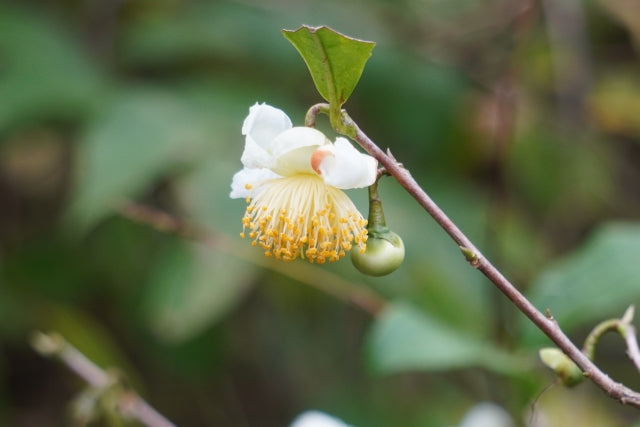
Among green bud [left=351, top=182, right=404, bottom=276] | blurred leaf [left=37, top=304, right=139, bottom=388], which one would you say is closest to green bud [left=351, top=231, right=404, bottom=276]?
green bud [left=351, top=182, right=404, bottom=276]

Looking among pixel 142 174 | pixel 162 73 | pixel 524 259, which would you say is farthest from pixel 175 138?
pixel 524 259

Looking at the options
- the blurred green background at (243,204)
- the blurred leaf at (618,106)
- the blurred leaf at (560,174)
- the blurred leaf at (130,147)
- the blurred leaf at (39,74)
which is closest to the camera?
the blurred leaf at (130,147)

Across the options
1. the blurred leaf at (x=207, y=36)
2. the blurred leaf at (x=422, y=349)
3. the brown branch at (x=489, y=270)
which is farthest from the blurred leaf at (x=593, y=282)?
the blurred leaf at (x=207, y=36)

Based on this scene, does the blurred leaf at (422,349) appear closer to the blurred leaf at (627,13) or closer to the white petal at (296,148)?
the white petal at (296,148)

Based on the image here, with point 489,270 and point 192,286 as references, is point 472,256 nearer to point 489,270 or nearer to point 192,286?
point 489,270

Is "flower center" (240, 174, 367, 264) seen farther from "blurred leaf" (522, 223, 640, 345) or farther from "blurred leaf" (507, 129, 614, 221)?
"blurred leaf" (507, 129, 614, 221)

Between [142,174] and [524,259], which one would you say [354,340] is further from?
[142,174]

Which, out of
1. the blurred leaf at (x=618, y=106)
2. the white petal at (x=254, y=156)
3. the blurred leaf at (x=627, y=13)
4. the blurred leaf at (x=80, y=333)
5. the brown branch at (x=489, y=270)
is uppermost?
the blurred leaf at (x=627, y=13)

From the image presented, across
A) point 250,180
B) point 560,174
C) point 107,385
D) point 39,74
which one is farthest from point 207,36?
point 250,180
